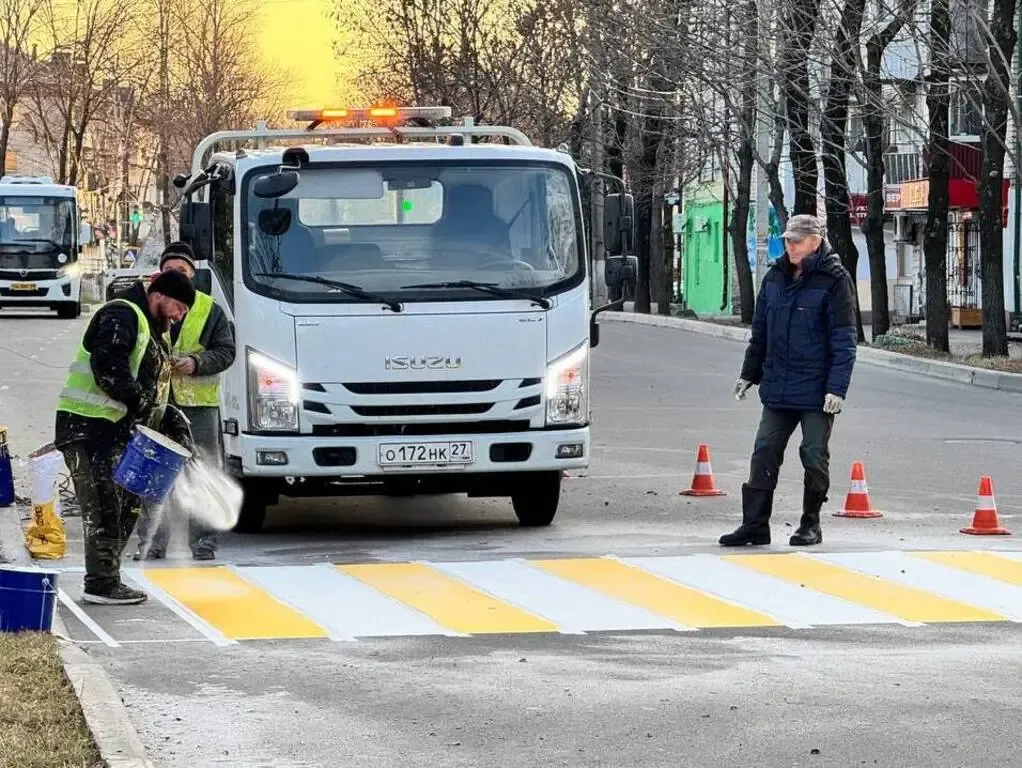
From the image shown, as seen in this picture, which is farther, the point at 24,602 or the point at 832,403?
the point at 832,403

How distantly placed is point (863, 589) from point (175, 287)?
3627 millimetres

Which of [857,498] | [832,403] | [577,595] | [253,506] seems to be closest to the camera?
[577,595]

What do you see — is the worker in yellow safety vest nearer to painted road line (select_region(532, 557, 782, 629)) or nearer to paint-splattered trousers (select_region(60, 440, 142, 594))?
paint-splattered trousers (select_region(60, 440, 142, 594))

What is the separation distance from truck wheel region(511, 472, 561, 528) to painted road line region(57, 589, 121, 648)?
3561 millimetres

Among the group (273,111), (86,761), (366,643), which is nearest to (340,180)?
(366,643)

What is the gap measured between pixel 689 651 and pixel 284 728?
7.06 ft

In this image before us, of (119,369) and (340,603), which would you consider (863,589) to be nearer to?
(340,603)

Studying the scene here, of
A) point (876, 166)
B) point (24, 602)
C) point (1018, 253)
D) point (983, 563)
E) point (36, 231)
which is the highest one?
point (876, 166)

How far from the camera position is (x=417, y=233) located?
1313cm

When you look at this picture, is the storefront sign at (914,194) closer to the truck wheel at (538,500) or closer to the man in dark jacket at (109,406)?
the truck wheel at (538,500)

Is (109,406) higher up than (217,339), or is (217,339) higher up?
(217,339)

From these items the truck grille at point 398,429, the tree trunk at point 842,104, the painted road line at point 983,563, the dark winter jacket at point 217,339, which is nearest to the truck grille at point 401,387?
the truck grille at point 398,429

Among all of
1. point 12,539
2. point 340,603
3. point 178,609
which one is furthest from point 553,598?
point 12,539

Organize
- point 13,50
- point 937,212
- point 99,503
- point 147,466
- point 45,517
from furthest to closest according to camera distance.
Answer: point 13,50, point 937,212, point 45,517, point 99,503, point 147,466
